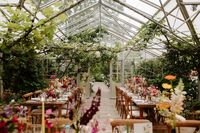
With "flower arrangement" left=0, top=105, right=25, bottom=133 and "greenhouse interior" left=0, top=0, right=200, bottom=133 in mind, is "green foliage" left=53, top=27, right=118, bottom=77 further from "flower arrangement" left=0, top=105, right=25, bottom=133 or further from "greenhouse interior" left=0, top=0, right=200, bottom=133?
"flower arrangement" left=0, top=105, right=25, bottom=133

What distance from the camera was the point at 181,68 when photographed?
10336mm

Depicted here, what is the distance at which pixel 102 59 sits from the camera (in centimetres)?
1466

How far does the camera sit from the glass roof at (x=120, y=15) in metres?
7.43

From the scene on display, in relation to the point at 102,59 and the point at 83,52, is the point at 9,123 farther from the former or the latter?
the point at 102,59

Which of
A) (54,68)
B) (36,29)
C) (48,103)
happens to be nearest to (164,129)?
(48,103)

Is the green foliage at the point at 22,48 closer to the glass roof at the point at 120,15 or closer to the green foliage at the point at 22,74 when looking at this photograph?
the green foliage at the point at 22,74

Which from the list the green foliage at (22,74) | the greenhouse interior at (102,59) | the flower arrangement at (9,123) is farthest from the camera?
the green foliage at (22,74)

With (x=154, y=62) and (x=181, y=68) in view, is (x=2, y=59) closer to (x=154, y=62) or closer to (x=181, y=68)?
(x=181, y=68)

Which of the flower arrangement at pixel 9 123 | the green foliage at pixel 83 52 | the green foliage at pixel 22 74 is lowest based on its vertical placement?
the flower arrangement at pixel 9 123

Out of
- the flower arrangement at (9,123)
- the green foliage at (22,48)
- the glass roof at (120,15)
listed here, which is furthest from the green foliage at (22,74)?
the flower arrangement at (9,123)

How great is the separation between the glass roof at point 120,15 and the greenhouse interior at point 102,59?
3 cm

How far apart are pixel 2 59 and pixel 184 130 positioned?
4782mm

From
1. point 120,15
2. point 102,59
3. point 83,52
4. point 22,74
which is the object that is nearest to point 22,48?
point 22,74

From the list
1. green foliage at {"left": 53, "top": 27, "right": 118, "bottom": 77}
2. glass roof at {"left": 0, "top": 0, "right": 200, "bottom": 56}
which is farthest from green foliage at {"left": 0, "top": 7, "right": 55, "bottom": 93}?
green foliage at {"left": 53, "top": 27, "right": 118, "bottom": 77}
